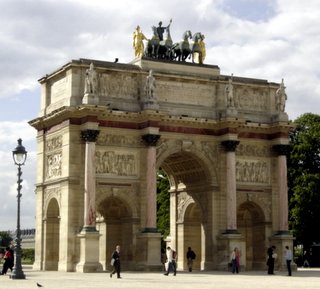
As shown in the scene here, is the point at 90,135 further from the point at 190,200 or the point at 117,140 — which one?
the point at 190,200

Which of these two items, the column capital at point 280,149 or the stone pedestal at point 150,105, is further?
the column capital at point 280,149

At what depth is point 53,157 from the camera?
145ft

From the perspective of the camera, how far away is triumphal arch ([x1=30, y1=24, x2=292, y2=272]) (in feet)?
137

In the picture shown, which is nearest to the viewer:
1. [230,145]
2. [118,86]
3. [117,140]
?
[117,140]

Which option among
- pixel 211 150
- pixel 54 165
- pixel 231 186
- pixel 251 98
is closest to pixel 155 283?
pixel 54 165

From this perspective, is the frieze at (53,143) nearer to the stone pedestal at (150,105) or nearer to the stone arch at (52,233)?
the stone arch at (52,233)

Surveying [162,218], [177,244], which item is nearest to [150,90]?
[177,244]

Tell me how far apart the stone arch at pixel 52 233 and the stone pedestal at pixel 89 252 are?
4123mm

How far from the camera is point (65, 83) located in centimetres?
4378

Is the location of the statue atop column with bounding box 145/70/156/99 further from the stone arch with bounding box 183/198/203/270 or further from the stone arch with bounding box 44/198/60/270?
the stone arch with bounding box 183/198/203/270

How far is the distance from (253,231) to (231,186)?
4683 millimetres

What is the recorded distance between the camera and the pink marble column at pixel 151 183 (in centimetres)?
4247

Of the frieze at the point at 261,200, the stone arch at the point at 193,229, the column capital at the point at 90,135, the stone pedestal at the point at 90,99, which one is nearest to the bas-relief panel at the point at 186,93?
the stone pedestal at the point at 90,99

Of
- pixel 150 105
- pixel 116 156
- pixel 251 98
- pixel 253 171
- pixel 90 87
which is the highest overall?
pixel 251 98
